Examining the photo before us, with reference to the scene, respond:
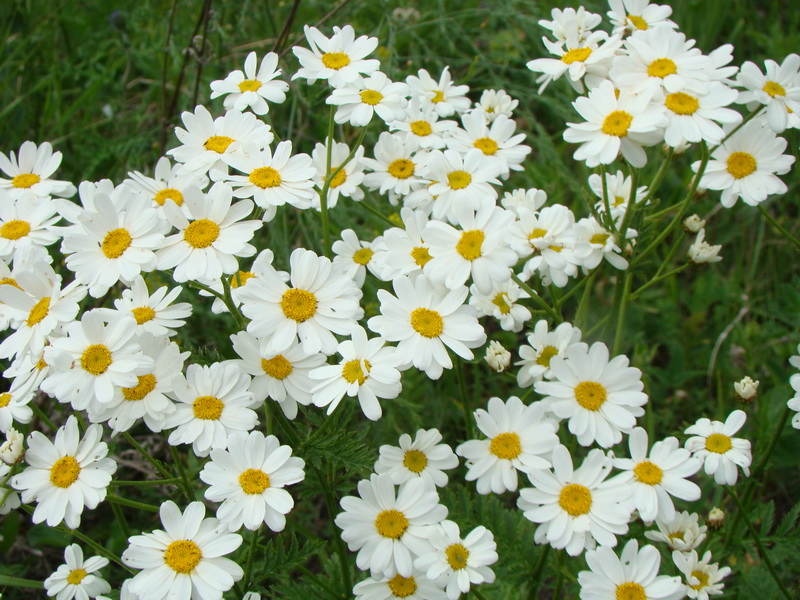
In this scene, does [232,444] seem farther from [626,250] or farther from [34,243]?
[626,250]

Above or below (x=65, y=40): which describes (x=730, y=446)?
above

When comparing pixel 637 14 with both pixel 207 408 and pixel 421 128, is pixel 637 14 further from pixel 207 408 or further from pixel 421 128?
pixel 207 408

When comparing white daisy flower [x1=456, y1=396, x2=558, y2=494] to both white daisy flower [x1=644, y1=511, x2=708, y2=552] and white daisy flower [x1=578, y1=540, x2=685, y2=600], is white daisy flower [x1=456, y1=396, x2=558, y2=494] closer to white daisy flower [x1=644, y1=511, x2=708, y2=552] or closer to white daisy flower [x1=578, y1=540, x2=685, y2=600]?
white daisy flower [x1=578, y1=540, x2=685, y2=600]

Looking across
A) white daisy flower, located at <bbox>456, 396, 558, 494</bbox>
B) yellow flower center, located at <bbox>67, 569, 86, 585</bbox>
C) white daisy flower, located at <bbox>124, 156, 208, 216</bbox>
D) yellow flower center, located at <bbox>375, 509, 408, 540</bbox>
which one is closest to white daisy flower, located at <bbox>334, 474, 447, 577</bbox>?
yellow flower center, located at <bbox>375, 509, 408, 540</bbox>

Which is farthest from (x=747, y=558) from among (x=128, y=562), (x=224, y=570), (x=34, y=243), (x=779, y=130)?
(x=34, y=243)

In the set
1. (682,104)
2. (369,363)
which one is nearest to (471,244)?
(369,363)
